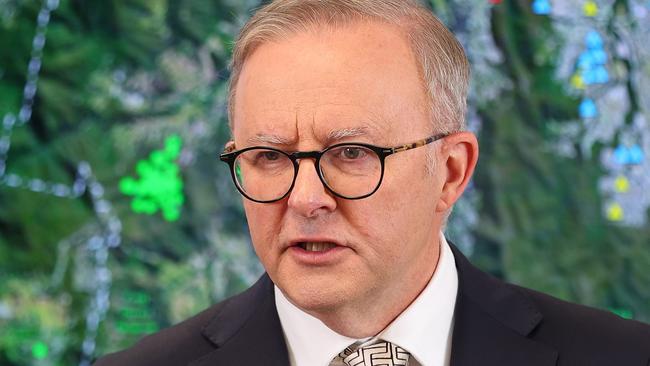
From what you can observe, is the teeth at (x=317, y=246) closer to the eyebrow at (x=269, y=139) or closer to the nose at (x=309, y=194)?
the nose at (x=309, y=194)

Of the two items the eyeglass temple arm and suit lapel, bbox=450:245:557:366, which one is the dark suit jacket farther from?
the eyeglass temple arm

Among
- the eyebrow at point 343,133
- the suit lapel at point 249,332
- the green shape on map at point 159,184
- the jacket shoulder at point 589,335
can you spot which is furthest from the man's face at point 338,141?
the green shape on map at point 159,184

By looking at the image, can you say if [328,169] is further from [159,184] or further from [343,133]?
[159,184]

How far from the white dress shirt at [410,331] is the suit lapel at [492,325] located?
3 centimetres

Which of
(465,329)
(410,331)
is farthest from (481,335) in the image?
(410,331)

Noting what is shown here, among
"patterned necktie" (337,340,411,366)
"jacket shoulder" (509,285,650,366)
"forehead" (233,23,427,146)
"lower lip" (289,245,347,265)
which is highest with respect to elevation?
"forehead" (233,23,427,146)

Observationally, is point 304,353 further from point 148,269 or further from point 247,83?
point 148,269

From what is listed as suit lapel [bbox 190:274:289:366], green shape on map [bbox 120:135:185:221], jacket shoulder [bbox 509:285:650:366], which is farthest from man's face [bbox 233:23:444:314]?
green shape on map [bbox 120:135:185:221]

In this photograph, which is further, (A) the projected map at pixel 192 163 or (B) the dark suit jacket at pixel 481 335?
(A) the projected map at pixel 192 163

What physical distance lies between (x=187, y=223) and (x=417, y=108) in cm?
129

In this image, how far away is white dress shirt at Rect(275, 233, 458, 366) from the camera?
1.58 m

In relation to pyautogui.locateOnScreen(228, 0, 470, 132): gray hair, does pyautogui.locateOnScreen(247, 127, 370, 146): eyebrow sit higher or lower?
lower

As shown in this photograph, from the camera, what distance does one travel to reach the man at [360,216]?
1.45 m

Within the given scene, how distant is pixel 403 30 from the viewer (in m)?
1.58
